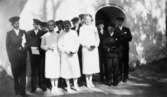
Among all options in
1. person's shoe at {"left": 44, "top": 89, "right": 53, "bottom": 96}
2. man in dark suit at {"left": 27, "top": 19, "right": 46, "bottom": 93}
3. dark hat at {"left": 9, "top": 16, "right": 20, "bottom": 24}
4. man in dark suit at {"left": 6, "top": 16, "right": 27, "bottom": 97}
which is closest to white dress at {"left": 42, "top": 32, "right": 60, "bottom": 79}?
man in dark suit at {"left": 27, "top": 19, "right": 46, "bottom": 93}

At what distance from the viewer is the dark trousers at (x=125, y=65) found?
532cm

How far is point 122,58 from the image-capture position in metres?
5.48

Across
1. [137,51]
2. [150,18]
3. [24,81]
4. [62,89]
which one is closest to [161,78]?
[137,51]

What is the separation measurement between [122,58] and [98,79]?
1.65ft

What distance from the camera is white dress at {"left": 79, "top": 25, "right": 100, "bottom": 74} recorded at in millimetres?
5344

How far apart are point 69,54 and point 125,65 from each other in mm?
874

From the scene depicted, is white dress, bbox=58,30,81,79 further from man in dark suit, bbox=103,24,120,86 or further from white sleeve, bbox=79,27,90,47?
man in dark suit, bbox=103,24,120,86

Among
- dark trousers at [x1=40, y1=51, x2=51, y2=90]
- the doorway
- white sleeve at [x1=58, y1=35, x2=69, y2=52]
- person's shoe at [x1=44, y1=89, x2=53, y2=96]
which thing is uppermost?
the doorway

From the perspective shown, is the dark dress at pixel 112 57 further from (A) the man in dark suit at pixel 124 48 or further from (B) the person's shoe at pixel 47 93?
(B) the person's shoe at pixel 47 93

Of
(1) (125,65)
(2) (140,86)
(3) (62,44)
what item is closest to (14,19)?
(3) (62,44)

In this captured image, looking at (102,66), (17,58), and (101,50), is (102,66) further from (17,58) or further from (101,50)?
(17,58)

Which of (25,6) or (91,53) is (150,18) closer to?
(91,53)

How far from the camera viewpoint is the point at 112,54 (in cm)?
550

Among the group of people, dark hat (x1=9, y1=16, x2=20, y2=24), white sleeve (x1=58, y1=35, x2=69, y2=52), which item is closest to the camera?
dark hat (x1=9, y1=16, x2=20, y2=24)
